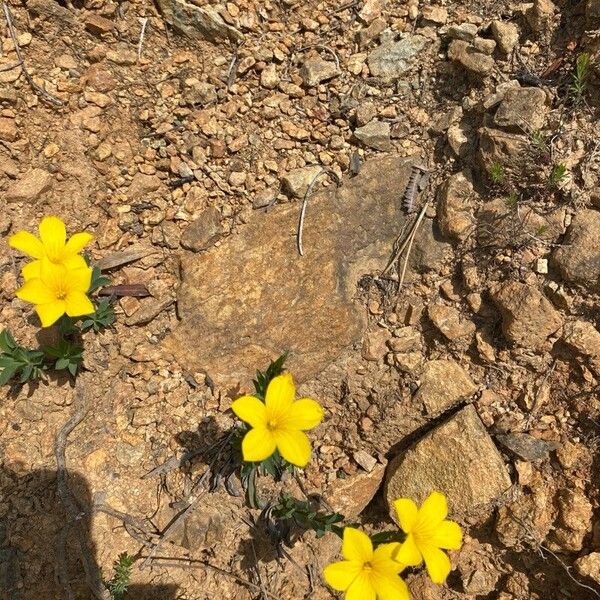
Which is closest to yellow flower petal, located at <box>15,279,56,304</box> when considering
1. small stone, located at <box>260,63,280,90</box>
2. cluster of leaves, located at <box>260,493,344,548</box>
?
cluster of leaves, located at <box>260,493,344,548</box>

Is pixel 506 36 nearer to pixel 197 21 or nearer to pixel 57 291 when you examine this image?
pixel 197 21

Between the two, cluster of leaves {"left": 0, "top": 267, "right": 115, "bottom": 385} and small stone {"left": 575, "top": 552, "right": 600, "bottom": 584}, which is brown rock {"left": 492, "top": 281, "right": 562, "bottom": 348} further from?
cluster of leaves {"left": 0, "top": 267, "right": 115, "bottom": 385}

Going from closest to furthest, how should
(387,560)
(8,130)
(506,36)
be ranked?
(387,560)
(506,36)
(8,130)

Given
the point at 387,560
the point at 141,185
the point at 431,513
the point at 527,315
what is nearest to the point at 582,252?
the point at 527,315

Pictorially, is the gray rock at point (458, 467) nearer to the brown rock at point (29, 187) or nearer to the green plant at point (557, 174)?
the green plant at point (557, 174)

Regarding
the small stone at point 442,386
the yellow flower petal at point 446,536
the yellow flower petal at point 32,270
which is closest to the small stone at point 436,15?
the small stone at point 442,386

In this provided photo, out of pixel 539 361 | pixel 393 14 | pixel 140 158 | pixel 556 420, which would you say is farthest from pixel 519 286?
pixel 140 158
